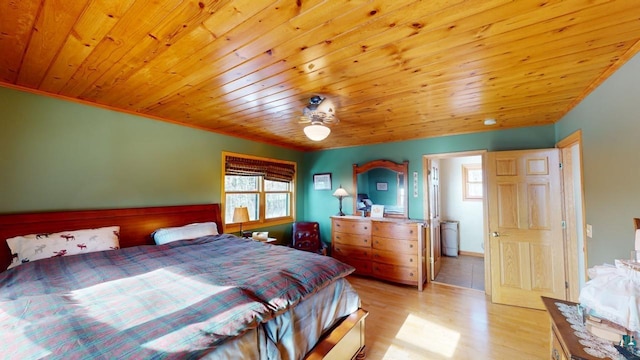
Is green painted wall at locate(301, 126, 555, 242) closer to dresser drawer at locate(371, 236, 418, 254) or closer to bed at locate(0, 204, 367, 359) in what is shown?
dresser drawer at locate(371, 236, 418, 254)

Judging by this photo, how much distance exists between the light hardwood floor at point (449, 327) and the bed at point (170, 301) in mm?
487

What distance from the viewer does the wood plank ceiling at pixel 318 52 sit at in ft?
4.04

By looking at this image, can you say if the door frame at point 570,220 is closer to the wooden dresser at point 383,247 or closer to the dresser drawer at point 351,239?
the wooden dresser at point 383,247

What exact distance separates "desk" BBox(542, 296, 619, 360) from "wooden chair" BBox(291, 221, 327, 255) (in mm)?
3246

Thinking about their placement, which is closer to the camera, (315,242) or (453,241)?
(315,242)

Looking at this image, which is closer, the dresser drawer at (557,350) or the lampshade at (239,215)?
the dresser drawer at (557,350)

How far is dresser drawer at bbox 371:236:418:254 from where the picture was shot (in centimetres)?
367

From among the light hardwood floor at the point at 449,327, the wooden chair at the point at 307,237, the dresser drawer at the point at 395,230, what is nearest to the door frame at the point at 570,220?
the light hardwood floor at the point at 449,327

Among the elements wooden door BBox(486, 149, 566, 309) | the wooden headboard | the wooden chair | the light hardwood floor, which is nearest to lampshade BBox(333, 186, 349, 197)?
the wooden chair

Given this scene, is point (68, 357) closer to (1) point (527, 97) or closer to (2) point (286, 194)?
(1) point (527, 97)

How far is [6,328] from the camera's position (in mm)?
1036

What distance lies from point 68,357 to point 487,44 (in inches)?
96.4

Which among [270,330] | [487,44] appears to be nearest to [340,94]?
[487,44]

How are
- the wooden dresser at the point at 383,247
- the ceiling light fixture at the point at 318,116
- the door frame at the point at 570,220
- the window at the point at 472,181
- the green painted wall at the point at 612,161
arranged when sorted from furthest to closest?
the window at the point at 472,181, the wooden dresser at the point at 383,247, the door frame at the point at 570,220, the ceiling light fixture at the point at 318,116, the green painted wall at the point at 612,161
